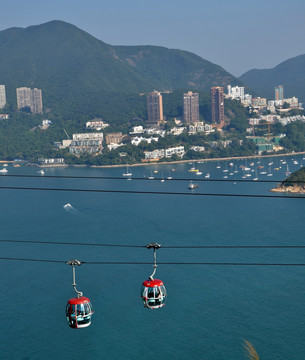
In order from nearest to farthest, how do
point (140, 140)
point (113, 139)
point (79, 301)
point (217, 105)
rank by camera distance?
point (79, 301) → point (140, 140) → point (113, 139) → point (217, 105)

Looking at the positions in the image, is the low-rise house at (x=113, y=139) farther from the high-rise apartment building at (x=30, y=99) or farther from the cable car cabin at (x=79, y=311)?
the cable car cabin at (x=79, y=311)

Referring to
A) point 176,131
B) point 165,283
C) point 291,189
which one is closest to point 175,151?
point 176,131

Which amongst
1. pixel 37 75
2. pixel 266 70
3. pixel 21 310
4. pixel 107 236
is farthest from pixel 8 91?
pixel 266 70

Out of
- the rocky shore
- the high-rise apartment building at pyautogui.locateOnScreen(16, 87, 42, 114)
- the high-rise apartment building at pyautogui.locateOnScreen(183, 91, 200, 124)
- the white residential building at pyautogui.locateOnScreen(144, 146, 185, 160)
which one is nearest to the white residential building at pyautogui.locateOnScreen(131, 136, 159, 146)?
the white residential building at pyautogui.locateOnScreen(144, 146, 185, 160)

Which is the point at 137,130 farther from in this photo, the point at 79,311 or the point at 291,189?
the point at 79,311

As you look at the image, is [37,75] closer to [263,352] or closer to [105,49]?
[105,49]

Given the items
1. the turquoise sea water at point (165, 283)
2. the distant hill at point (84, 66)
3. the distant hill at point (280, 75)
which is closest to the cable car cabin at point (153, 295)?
the turquoise sea water at point (165, 283)
